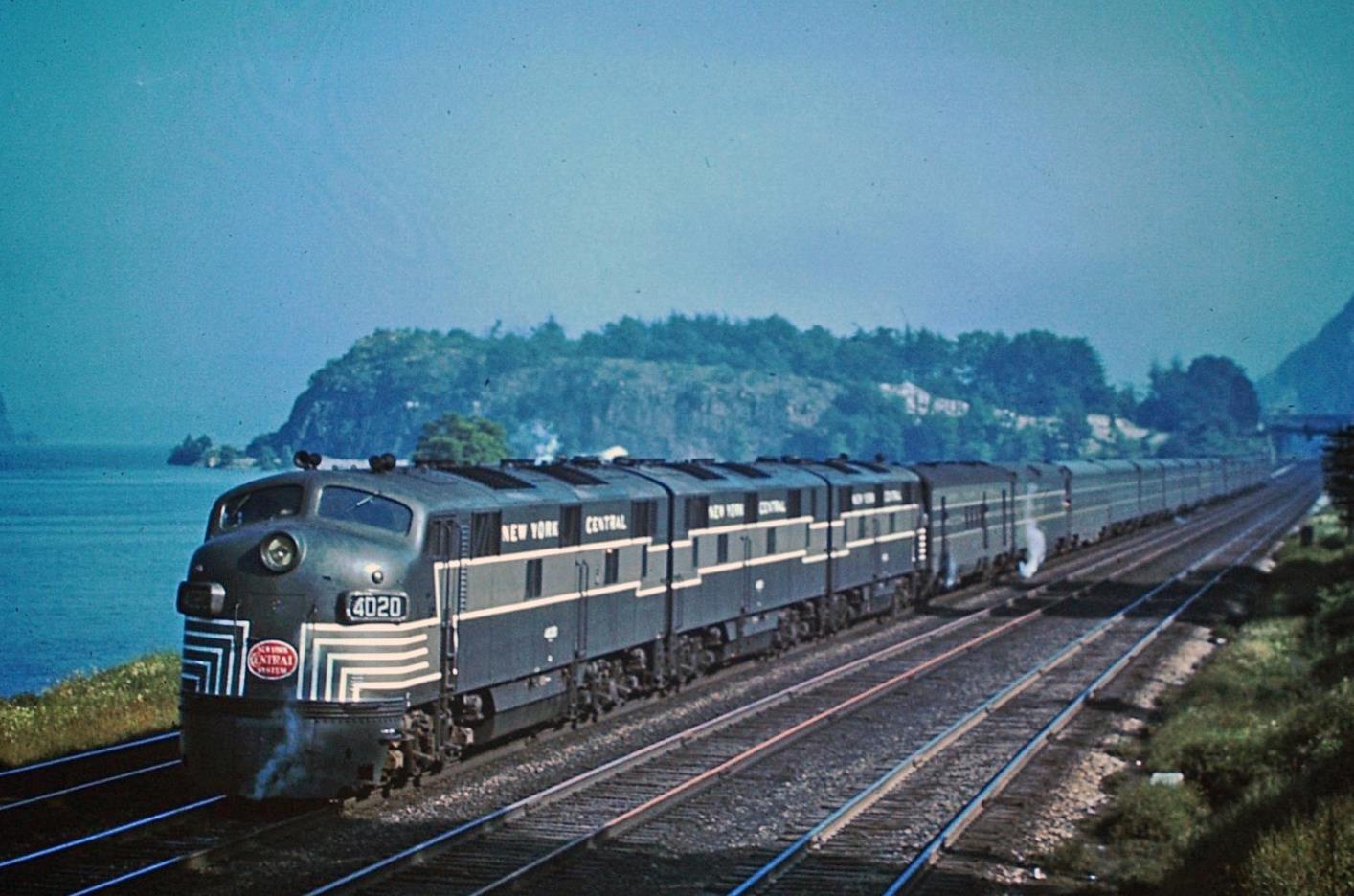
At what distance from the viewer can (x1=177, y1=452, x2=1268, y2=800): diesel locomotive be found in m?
15.5

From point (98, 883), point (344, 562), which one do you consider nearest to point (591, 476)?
point (344, 562)

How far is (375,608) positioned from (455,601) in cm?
175

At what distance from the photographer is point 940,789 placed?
18797 mm

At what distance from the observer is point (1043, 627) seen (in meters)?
37.3

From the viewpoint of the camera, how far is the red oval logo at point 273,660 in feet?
50.5

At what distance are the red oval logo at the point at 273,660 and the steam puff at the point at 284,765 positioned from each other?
36cm

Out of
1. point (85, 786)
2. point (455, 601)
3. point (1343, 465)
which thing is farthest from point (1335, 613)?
point (85, 786)

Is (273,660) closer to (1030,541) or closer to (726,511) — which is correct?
(726,511)

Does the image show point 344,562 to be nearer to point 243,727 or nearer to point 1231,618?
point 243,727

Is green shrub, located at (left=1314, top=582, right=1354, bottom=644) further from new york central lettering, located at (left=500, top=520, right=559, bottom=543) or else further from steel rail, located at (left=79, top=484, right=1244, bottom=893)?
new york central lettering, located at (left=500, top=520, right=559, bottom=543)

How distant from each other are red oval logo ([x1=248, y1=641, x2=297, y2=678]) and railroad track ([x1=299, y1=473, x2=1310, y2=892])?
7.12 ft

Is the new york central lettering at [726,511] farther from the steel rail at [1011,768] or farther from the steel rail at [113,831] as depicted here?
the steel rail at [113,831]

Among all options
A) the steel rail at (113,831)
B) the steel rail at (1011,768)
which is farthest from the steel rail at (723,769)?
the steel rail at (113,831)

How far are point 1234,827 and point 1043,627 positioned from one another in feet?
75.9
